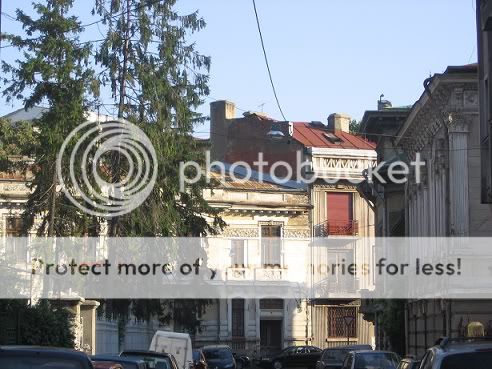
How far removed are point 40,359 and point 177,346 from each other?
20.7 meters

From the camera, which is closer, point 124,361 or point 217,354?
point 124,361

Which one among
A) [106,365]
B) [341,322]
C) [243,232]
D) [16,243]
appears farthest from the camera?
[341,322]

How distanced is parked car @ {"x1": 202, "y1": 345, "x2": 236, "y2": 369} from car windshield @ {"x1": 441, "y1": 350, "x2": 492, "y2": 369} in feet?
105

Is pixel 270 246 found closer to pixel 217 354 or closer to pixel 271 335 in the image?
pixel 271 335

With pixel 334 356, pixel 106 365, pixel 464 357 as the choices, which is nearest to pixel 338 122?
pixel 334 356

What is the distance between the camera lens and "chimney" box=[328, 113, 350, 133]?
77.1m

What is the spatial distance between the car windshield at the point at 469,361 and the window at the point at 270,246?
2094 inches

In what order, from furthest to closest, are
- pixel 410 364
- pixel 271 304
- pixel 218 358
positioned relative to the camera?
1. pixel 271 304
2. pixel 218 358
3. pixel 410 364

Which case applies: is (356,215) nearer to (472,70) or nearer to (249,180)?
(249,180)

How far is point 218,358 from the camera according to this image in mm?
45781

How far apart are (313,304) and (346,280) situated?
2.91 m

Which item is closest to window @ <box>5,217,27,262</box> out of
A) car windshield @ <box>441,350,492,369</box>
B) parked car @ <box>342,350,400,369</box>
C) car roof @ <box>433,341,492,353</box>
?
parked car @ <box>342,350,400,369</box>

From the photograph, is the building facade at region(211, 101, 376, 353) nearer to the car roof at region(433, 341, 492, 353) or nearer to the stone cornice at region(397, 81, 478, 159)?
the stone cornice at region(397, 81, 478, 159)

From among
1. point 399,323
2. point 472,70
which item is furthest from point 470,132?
point 399,323
